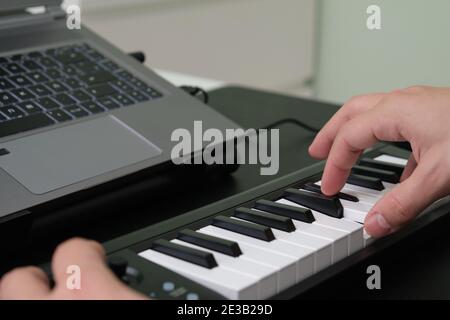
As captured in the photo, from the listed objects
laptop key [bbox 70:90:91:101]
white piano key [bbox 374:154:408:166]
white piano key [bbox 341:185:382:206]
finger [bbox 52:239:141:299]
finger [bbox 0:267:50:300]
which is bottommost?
white piano key [bbox 341:185:382:206]

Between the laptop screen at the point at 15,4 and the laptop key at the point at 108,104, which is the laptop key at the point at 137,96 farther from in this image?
the laptop screen at the point at 15,4

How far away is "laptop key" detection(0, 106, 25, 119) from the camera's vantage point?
2.24 feet

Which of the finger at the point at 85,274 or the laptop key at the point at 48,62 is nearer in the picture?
the finger at the point at 85,274

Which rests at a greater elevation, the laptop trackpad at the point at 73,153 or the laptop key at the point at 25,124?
the laptop key at the point at 25,124

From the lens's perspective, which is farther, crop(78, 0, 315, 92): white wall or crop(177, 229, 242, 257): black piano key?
crop(78, 0, 315, 92): white wall

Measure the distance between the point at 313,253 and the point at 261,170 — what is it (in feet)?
0.86

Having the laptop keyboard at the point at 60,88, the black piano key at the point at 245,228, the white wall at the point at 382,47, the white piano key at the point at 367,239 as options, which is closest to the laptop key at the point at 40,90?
the laptop keyboard at the point at 60,88

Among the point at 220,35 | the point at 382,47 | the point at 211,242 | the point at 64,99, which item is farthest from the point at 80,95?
the point at 220,35

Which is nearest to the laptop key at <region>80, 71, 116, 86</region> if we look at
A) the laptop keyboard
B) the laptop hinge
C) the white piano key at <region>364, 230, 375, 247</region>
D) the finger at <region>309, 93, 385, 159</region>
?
the laptop keyboard

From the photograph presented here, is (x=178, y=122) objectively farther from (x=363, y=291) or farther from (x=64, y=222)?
(x=363, y=291)

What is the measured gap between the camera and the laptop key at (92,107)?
0.73 metres

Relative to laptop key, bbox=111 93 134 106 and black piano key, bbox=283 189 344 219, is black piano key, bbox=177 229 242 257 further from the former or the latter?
laptop key, bbox=111 93 134 106

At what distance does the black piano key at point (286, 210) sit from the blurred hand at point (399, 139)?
0.05 m
